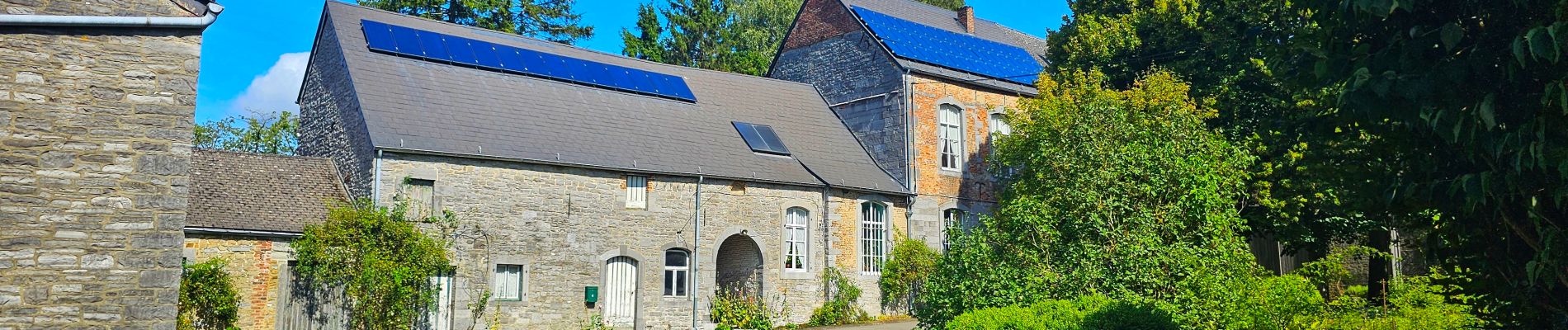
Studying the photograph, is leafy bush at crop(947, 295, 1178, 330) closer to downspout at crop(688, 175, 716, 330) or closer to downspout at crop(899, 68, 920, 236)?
downspout at crop(688, 175, 716, 330)

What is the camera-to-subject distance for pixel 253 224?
680 inches

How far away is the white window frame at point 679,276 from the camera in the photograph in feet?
69.1

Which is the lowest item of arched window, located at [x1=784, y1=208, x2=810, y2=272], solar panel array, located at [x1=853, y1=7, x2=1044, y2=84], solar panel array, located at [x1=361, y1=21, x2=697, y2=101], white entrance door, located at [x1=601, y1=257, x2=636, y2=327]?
white entrance door, located at [x1=601, y1=257, x2=636, y2=327]

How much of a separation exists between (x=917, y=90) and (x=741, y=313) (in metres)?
6.93

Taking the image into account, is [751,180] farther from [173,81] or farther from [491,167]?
[173,81]

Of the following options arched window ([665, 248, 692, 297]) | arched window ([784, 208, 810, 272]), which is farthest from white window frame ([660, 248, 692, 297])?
arched window ([784, 208, 810, 272])

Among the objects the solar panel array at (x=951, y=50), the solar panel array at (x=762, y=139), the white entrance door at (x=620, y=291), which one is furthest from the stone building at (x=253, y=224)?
the solar panel array at (x=951, y=50)

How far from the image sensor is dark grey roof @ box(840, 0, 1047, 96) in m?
26.3

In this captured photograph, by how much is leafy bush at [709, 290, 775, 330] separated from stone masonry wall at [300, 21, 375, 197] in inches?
262

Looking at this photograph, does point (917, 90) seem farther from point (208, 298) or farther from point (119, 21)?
point (119, 21)

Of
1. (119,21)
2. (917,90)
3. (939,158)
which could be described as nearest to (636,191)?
(917,90)

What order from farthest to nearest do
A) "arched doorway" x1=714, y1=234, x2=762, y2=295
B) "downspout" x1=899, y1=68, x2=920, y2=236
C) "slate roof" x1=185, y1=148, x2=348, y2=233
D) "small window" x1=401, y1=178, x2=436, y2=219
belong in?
"downspout" x1=899, y1=68, x2=920, y2=236 → "arched doorway" x1=714, y1=234, x2=762, y2=295 → "small window" x1=401, y1=178, x2=436, y2=219 → "slate roof" x1=185, y1=148, x2=348, y2=233

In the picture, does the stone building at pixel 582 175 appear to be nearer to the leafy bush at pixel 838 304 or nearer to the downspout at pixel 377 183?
the downspout at pixel 377 183

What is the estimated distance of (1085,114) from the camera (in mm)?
17938
